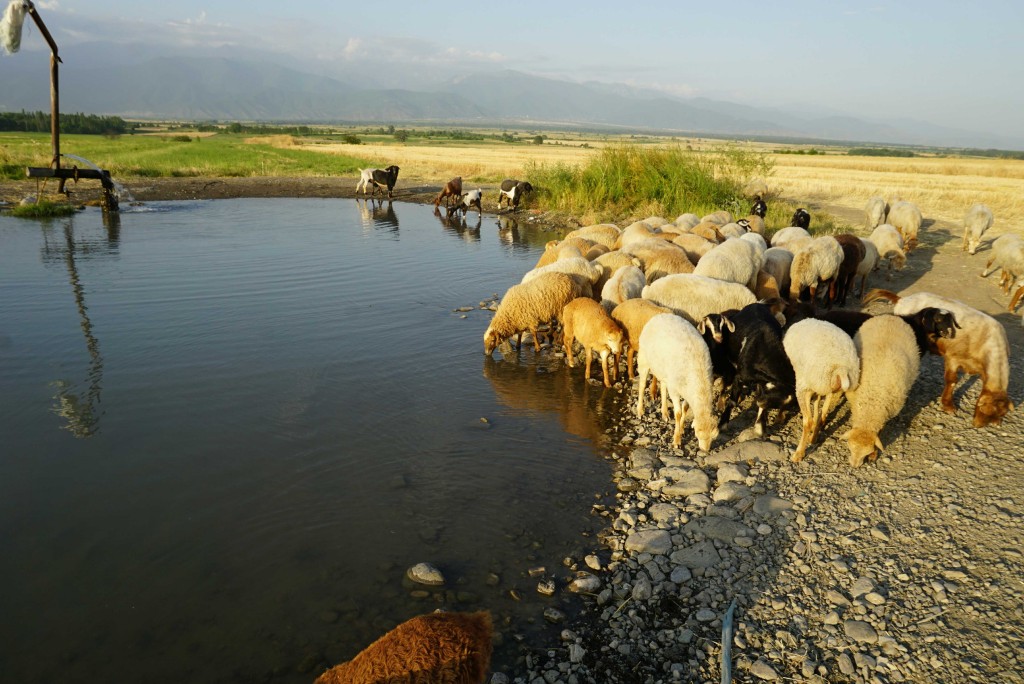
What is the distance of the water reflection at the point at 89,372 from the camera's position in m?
8.05

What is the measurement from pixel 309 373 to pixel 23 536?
4.34 m

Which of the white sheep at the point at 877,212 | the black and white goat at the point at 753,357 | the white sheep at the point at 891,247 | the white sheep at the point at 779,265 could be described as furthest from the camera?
the white sheep at the point at 877,212

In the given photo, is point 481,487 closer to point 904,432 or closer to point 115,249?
point 904,432

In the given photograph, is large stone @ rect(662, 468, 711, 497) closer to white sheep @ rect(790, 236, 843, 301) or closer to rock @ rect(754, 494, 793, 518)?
rock @ rect(754, 494, 793, 518)

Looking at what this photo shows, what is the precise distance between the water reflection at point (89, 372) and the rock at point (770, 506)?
26.0 ft

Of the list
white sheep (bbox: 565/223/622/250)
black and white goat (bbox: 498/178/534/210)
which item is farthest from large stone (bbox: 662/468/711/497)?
black and white goat (bbox: 498/178/534/210)

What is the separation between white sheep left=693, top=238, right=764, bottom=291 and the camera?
10.6m

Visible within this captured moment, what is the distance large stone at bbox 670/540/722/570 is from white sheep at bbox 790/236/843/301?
7595 millimetres

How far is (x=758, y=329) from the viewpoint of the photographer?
7.66 metres

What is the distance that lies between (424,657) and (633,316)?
6.72m

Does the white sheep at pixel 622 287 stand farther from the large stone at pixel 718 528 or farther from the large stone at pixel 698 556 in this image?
the large stone at pixel 698 556

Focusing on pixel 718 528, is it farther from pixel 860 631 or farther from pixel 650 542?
pixel 860 631

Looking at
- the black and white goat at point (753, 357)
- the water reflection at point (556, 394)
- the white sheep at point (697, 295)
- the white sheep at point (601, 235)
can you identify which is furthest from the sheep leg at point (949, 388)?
the white sheep at point (601, 235)

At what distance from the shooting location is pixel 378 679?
319cm
